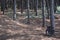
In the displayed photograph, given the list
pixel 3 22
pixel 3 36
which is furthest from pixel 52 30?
pixel 3 22

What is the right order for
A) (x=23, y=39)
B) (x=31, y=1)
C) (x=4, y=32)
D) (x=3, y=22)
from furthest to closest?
(x=31, y=1) → (x=3, y=22) → (x=4, y=32) → (x=23, y=39)

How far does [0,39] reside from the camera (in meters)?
14.3

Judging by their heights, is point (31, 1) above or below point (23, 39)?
above

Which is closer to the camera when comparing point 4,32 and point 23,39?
point 23,39

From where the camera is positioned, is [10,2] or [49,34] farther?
[10,2]

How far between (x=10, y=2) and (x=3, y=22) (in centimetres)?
2025

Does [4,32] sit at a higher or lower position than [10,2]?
lower

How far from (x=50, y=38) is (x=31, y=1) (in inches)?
1185

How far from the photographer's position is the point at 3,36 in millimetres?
15125

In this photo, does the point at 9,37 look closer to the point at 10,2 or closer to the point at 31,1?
the point at 10,2

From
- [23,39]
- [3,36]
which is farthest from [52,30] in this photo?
[3,36]

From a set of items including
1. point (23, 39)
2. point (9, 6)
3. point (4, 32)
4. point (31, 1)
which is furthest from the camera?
point (31, 1)

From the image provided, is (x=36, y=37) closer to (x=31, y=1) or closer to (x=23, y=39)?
(x=23, y=39)

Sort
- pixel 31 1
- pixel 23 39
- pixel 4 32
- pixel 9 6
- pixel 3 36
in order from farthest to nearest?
pixel 31 1, pixel 9 6, pixel 4 32, pixel 3 36, pixel 23 39
